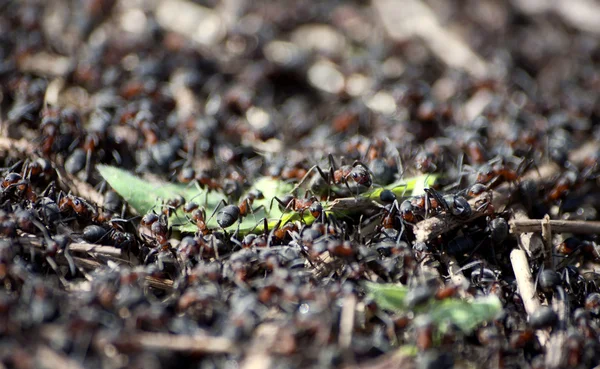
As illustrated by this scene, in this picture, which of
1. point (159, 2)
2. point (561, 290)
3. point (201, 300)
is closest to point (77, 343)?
point (201, 300)

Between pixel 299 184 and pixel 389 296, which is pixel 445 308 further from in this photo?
pixel 299 184

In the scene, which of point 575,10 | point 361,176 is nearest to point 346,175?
point 361,176

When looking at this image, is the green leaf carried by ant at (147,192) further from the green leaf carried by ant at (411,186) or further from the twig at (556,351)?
the twig at (556,351)

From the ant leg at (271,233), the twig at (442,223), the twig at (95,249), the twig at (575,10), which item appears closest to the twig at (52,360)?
the twig at (95,249)

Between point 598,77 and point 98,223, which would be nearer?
point 98,223

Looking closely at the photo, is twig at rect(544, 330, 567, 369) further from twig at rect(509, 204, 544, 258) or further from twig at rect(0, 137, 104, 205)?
twig at rect(0, 137, 104, 205)

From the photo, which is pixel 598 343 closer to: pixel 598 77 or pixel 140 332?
pixel 140 332
